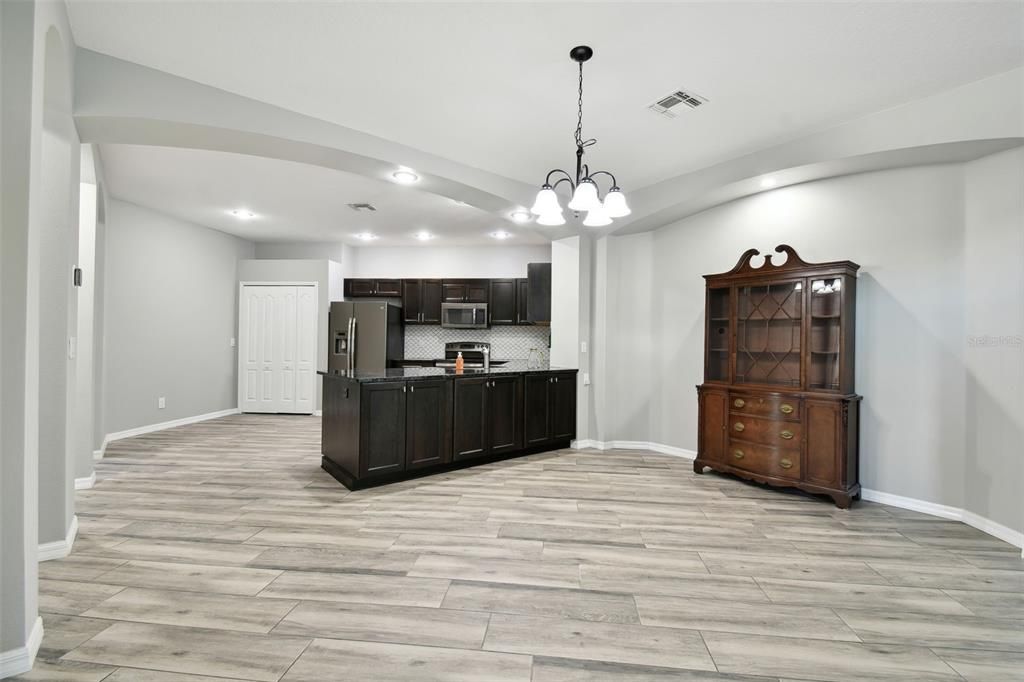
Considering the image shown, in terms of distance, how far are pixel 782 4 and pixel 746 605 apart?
2709mm

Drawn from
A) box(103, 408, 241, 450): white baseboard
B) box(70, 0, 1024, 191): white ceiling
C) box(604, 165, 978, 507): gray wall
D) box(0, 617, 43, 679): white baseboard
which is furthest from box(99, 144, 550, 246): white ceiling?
box(0, 617, 43, 679): white baseboard

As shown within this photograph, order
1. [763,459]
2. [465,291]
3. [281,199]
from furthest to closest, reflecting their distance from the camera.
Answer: [465,291] < [281,199] < [763,459]

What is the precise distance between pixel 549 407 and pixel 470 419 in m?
1.06

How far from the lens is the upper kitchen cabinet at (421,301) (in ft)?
25.4

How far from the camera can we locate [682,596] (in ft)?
7.28

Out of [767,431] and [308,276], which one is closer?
[767,431]

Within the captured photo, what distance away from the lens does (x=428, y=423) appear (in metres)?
4.20

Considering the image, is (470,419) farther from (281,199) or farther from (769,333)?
(281,199)

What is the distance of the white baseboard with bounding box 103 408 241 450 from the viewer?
18.1ft

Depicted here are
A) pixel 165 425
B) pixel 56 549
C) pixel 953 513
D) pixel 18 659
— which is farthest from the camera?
pixel 165 425

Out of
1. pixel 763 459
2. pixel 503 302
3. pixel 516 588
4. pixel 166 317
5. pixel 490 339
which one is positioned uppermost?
pixel 503 302

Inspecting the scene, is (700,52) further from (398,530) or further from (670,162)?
(398,530)

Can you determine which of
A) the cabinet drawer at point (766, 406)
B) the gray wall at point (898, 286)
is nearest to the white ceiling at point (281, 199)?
the gray wall at point (898, 286)

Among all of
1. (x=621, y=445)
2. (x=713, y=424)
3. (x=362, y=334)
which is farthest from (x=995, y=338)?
(x=362, y=334)
